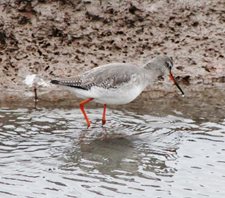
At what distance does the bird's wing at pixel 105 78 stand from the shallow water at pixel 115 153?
A: 566 millimetres

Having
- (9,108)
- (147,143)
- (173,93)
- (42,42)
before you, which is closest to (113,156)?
(147,143)

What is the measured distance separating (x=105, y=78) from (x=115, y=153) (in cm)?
142

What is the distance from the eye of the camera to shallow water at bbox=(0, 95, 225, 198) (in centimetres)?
733

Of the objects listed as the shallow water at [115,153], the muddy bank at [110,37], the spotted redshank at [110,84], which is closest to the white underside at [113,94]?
the spotted redshank at [110,84]

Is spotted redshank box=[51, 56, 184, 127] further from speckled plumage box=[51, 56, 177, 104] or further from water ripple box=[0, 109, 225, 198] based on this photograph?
water ripple box=[0, 109, 225, 198]

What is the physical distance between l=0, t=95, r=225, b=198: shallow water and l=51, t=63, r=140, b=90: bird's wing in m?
0.57

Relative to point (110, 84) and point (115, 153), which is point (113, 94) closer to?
point (110, 84)

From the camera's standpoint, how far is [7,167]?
309 inches

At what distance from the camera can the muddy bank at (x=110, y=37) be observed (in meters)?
11.6

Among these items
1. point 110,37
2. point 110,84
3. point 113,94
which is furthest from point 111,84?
point 110,37

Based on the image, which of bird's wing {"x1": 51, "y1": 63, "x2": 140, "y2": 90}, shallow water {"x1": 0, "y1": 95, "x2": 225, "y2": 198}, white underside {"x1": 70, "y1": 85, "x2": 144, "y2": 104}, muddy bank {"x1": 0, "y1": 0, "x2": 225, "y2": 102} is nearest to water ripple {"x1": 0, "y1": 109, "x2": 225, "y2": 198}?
shallow water {"x1": 0, "y1": 95, "x2": 225, "y2": 198}

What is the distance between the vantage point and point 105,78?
957 cm

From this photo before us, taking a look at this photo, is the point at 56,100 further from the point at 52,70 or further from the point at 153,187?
the point at 153,187

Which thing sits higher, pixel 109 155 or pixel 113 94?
pixel 113 94
